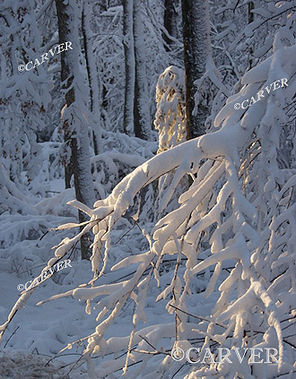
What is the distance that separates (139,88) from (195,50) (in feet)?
27.9

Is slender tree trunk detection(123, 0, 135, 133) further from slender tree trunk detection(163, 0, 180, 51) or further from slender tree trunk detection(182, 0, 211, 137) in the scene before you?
slender tree trunk detection(182, 0, 211, 137)

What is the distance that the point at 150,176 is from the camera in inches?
101

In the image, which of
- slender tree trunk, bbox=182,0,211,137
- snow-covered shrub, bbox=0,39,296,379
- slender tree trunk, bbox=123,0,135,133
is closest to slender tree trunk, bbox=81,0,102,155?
slender tree trunk, bbox=123,0,135,133

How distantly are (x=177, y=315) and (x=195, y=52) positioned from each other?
5.35 metres

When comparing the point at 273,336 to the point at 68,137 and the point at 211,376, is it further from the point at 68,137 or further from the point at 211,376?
the point at 68,137

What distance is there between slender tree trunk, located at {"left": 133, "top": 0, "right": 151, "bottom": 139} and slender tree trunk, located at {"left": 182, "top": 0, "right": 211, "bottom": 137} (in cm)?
777

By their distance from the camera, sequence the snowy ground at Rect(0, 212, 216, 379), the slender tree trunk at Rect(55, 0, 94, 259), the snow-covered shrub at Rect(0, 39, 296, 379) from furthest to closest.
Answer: the slender tree trunk at Rect(55, 0, 94, 259) < the snowy ground at Rect(0, 212, 216, 379) < the snow-covered shrub at Rect(0, 39, 296, 379)

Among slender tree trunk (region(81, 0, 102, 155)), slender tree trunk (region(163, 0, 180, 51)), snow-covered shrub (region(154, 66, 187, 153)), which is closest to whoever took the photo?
snow-covered shrub (region(154, 66, 187, 153))

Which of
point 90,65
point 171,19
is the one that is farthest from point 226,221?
point 171,19

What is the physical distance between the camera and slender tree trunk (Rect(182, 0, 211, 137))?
24.4ft

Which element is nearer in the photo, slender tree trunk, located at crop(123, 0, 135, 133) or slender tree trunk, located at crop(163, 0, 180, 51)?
slender tree trunk, located at crop(123, 0, 135, 133)

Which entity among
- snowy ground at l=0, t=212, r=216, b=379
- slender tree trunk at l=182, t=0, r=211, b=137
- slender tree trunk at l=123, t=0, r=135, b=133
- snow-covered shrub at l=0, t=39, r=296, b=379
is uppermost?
slender tree trunk at l=123, t=0, r=135, b=133

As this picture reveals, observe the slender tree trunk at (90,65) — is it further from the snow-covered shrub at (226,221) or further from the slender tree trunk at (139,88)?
the snow-covered shrub at (226,221)

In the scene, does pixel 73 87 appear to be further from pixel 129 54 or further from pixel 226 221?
pixel 129 54
